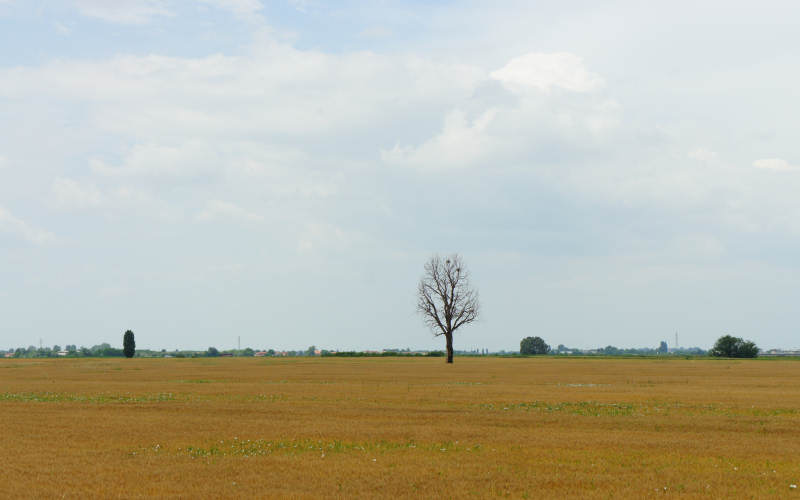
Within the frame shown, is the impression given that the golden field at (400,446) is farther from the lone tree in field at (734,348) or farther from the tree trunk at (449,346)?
the lone tree in field at (734,348)

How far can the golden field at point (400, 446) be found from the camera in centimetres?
1684

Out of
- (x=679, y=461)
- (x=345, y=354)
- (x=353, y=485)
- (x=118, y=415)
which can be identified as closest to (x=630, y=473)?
(x=679, y=461)

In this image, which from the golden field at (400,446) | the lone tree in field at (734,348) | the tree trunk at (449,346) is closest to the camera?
the golden field at (400,446)

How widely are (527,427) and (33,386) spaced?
38.2 metres

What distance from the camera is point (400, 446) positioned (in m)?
22.2

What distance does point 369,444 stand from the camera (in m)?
22.6

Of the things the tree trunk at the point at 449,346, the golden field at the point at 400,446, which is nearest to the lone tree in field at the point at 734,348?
the tree trunk at the point at 449,346

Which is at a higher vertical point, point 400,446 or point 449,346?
point 449,346

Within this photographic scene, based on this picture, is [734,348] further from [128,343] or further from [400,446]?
[400,446]

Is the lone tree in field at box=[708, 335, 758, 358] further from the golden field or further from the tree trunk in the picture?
the golden field

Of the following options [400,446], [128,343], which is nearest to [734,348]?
[128,343]

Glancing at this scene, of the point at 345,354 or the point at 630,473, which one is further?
the point at 345,354

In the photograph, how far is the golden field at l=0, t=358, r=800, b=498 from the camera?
16.8m

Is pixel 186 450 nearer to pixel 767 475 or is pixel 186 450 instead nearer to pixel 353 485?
pixel 353 485
